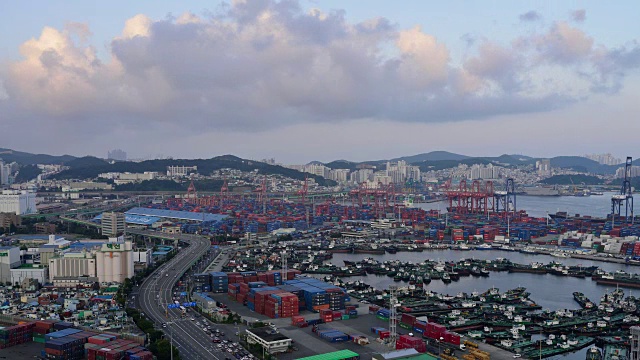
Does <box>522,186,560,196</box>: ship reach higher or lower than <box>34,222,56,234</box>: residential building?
higher

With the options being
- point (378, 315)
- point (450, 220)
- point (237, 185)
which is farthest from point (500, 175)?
point (378, 315)

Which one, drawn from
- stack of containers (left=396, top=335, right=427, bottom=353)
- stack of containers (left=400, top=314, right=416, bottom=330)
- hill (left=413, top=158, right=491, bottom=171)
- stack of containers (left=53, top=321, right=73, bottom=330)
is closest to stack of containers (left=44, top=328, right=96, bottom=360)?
stack of containers (left=53, top=321, right=73, bottom=330)

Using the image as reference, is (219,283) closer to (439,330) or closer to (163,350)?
A: (163,350)

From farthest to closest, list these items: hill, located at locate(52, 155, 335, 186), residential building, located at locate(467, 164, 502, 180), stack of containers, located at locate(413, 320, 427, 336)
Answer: residential building, located at locate(467, 164, 502, 180), hill, located at locate(52, 155, 335, 186), stack of containers, located at locate(413, 320, 427, 336)

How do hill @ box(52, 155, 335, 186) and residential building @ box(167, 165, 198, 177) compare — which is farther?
residential building @ box(167, 165, 198, 177)

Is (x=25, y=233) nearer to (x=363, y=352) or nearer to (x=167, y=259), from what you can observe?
(x=167, y=259)

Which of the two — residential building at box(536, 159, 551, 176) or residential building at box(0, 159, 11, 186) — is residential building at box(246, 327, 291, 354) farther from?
residential building at box(536, 159, 551, 176)

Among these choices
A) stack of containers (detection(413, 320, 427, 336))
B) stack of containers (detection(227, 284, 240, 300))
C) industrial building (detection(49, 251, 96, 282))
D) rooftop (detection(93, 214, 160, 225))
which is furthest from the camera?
rooftop (detection(93, 214, 160, 225))

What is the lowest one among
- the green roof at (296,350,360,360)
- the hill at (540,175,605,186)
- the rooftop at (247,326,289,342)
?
the green roof at (296,350,360,360)
